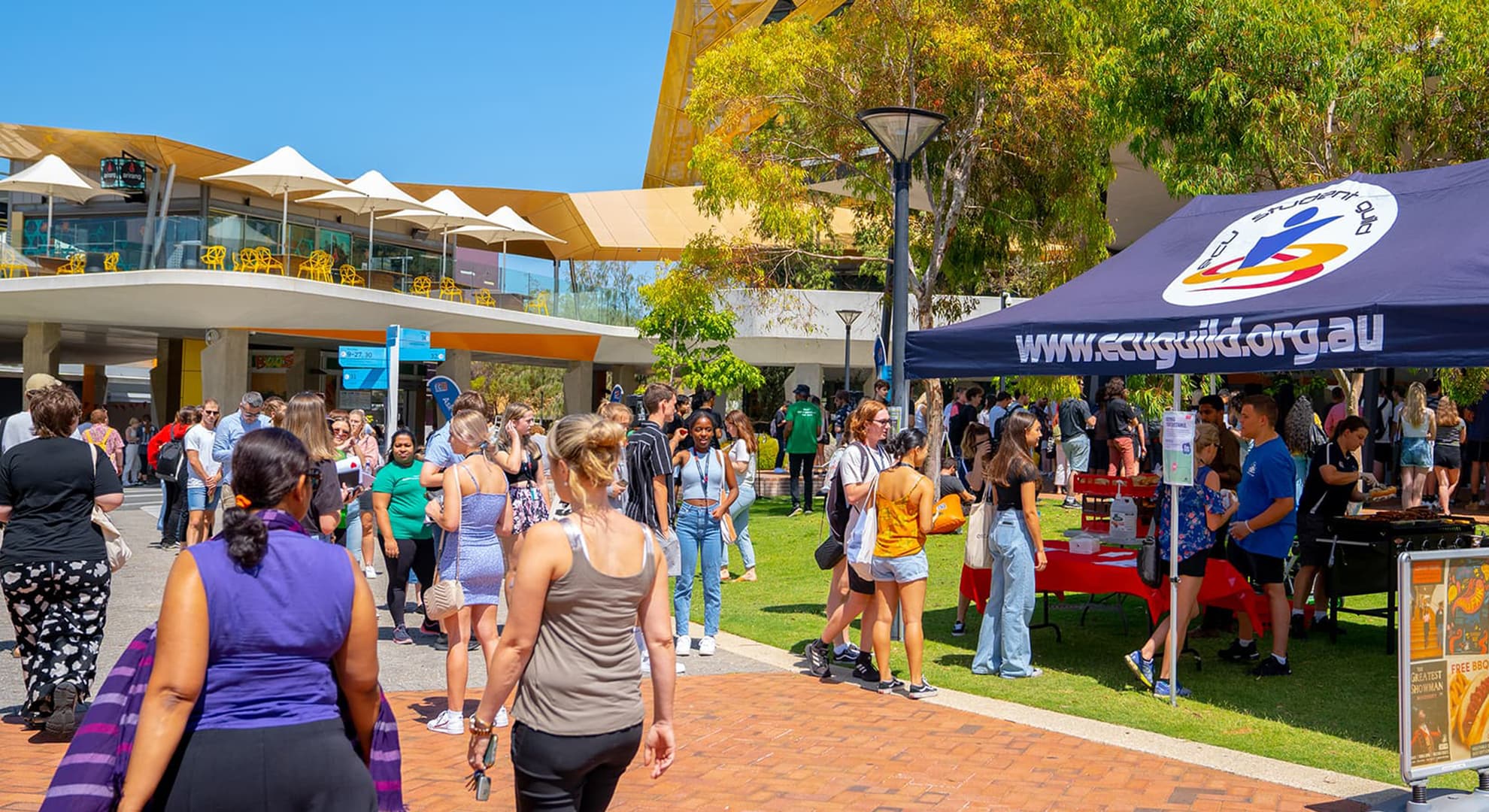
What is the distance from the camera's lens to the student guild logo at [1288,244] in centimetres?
690

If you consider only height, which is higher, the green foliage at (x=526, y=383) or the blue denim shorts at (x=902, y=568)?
the green foliage at (x=526, y=383)

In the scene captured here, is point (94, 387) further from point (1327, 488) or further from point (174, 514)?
point (1327, 488)

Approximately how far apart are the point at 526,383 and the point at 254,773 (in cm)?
6608

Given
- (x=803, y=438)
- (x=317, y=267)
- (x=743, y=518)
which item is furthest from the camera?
(x=317, y=267)

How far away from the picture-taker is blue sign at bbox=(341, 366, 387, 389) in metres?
17.2

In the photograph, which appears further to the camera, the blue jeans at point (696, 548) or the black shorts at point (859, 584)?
the blue jeans at point (696, 548)

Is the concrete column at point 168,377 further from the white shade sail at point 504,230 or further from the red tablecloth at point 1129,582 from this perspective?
the red tablecloth at point 1129,582

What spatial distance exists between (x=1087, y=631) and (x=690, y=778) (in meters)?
4.93

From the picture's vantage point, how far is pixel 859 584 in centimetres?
748

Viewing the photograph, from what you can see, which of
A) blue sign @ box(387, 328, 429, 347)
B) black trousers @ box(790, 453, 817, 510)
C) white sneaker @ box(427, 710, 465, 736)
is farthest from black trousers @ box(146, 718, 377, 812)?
black trousers @ box(790, 453, 817, 510)

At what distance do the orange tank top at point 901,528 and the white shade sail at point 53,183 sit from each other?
2820 centimetres

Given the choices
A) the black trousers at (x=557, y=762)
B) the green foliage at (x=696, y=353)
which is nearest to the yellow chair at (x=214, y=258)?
the green foliage at (x=696, y=353)

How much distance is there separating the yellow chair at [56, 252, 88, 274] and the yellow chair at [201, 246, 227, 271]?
273 centimetres

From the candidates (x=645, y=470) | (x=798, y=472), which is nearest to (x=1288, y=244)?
(x=645, y=470)
